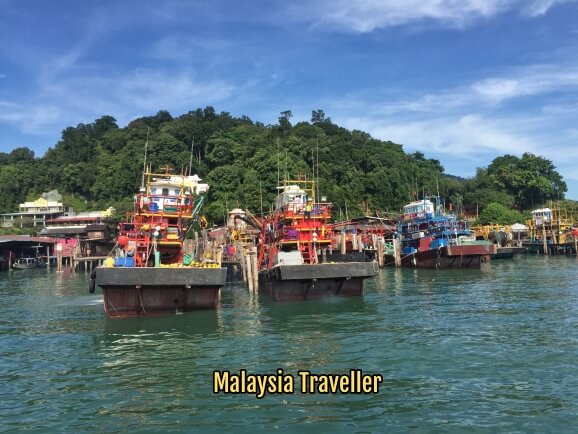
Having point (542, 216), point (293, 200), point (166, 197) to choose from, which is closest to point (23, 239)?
point (293, 200)

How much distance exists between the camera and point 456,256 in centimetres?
4916

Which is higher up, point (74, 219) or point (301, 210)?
point (74, 219)

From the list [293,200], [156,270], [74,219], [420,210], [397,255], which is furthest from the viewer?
[74,219]

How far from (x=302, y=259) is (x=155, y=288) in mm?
9347

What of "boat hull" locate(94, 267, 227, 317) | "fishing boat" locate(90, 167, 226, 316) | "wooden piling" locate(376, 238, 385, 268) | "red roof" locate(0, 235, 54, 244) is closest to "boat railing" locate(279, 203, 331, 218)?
"fishing boat" locate(90, 167, 226, 316)

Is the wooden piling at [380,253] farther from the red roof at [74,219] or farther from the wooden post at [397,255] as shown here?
the red roof at [74,219]

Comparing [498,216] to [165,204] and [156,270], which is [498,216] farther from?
[156,270]

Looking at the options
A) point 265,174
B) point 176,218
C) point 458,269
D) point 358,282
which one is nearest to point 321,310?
point 358,282

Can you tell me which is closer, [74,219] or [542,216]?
[542,216]

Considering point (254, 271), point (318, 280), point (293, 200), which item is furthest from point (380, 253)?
point (318, 280)

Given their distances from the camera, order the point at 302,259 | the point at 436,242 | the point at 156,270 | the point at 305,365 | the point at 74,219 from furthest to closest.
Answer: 1. the point at 74,219
2. the point at 436,242
3. the point at 302,259
4. the point at 156,270
5. the point at 305,365

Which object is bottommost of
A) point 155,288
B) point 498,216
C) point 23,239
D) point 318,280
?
point 318,280

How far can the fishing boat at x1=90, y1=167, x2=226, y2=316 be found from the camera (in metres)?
21.5

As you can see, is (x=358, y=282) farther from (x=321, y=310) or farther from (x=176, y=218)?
(x=176, y=218)
